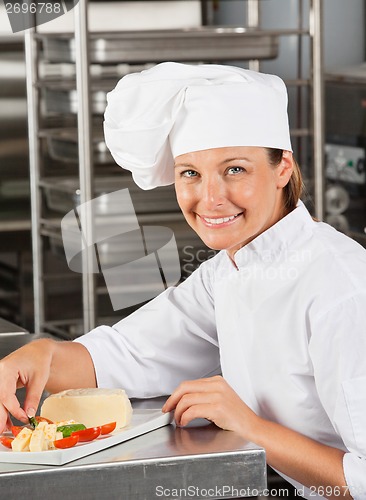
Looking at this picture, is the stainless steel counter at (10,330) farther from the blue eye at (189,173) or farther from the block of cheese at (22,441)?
the block of cheese at (22,441)

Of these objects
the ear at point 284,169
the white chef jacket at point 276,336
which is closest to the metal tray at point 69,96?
the white chef jacket at point 276,336

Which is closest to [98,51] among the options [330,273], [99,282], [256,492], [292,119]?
[99,282]

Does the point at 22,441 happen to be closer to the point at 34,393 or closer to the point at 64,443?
the point at 64,443

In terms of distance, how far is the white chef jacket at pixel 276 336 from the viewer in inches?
46.6

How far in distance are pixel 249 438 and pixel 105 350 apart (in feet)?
1.12

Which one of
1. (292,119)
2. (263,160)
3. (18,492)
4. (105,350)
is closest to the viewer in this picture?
(18,492)

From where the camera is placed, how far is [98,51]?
9.36ft

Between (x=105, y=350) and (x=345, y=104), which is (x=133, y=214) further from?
(x=105, y=350)

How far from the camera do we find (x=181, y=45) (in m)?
2.88

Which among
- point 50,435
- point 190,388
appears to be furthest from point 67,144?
point 50,435

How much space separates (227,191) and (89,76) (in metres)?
1.72

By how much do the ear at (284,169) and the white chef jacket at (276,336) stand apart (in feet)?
0.14

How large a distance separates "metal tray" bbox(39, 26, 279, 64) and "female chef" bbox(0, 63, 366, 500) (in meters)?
1.51

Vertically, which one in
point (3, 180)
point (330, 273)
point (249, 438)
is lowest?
point (3, 180)
